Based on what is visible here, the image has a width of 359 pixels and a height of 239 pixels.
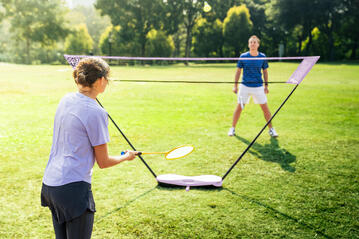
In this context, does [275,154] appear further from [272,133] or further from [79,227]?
[79,227]

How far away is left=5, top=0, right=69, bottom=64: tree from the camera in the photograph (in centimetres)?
5081

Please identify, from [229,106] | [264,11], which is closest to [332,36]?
[264,11]

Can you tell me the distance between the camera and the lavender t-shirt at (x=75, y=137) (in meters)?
2.12

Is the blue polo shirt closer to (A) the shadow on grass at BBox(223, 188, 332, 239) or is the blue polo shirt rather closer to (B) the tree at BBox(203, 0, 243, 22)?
(A) the shadow on grass at BBox(223, 188, 332, 239)

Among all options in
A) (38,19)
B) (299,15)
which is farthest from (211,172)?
(38,19)

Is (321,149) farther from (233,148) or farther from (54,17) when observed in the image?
(54,17)

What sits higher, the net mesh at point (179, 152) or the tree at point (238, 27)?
the tree at point (238, 27)

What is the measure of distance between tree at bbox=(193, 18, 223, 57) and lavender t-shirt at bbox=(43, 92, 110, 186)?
55226 mm

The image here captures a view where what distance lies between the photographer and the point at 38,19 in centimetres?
5091

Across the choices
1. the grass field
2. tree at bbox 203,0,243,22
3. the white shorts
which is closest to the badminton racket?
the grass field

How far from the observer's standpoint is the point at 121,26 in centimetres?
5275

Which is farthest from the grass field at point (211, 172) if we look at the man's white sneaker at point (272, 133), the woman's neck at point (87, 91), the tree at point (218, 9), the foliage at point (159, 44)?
the tree at point (218, 9)

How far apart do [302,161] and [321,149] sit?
3.28 feet

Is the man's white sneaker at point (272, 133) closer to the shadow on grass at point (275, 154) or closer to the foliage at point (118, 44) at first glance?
the shadow on grass at point (275, 154)
